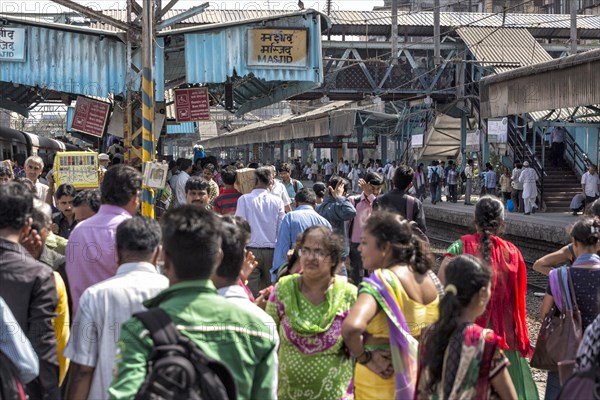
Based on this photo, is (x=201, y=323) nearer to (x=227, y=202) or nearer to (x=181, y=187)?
(x=227, y=202)

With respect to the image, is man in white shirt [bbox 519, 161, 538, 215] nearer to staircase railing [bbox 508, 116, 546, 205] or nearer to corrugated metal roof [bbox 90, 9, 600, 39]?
staircase railing [bbox 508, 116, 546, 205]

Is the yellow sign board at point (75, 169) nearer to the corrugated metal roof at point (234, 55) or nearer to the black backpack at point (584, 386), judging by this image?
the corrugated metal roof at point (234, 55)

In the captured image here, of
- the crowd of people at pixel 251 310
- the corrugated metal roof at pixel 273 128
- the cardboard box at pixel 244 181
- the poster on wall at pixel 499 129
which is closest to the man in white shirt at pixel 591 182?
the poster on wall at pixel 499 129

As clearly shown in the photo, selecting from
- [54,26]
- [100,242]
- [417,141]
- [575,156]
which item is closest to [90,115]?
[54,26]

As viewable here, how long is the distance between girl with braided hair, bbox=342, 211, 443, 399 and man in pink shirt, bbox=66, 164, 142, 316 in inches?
54.9

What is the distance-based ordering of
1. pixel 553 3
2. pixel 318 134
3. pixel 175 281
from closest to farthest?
pixel 175 281, pixel 318 134, pixel 553 3

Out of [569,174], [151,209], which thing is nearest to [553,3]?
[569,174]

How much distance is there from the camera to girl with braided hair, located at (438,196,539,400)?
203 inches

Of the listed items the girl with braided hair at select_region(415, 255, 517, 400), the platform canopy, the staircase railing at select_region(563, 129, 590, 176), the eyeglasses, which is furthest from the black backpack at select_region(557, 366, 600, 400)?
the staircase railing at select_region(563, 129, 590, 176)

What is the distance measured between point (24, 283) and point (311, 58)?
10.7 meters

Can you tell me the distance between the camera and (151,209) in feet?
31.8

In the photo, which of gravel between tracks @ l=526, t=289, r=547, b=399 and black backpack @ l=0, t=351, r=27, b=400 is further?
gravel between tracks @ l=526, t=289, r=547, b=399

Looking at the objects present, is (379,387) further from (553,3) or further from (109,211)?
(553,3)

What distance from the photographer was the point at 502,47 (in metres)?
30.0
